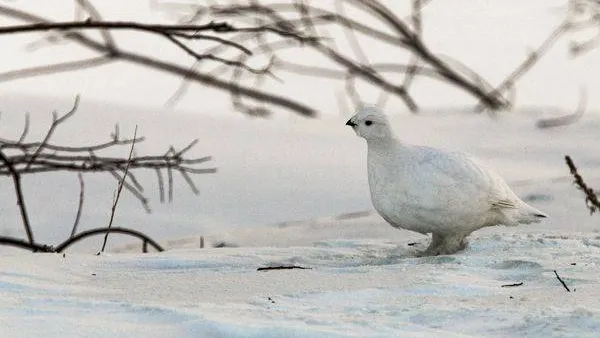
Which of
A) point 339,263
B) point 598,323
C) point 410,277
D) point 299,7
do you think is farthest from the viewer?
point 299,7

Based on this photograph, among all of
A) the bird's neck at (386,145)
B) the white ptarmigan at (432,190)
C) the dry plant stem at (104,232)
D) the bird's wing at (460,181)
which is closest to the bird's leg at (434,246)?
the white ptarmigan at (432,190)

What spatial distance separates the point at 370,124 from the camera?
3861mm

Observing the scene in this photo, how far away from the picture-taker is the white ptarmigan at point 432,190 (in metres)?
3.69

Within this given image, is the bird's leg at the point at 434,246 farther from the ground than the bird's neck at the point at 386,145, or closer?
closer

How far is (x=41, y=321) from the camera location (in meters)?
2.45

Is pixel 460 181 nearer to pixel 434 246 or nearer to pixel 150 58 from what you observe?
pixel 434 246

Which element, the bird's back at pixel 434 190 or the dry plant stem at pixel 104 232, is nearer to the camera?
the bird's back at pixel 434 190

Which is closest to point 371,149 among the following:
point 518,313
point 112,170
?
point 112,170

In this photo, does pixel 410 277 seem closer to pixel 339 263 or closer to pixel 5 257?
pixel 339 263

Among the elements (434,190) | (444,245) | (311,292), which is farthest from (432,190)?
(311,292)

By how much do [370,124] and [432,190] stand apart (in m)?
0.33

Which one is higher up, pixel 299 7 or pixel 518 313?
pixel 299 7

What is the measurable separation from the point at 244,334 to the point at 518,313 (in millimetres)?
620

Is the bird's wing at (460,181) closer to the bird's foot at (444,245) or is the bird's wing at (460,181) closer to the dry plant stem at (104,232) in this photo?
the bird's foot at (444,245)
